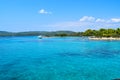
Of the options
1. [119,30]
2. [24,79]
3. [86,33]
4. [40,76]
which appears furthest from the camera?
[86,33]

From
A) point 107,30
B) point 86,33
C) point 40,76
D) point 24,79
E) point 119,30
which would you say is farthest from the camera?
point 86,33

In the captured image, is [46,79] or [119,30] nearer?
[46,79]

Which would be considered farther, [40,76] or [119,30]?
[119,30]

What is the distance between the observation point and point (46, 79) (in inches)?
755

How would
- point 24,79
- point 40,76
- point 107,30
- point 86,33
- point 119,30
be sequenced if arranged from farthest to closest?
point 86,33 → point 107,30 → point 119,30 → point 40,76 → point 24,79

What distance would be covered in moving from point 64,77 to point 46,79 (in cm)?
193

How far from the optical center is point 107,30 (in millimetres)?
146125

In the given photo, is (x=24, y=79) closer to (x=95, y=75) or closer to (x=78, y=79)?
(x=78, y=79)

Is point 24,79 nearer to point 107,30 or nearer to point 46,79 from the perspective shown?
point 46,79

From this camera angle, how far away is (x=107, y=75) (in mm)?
20797

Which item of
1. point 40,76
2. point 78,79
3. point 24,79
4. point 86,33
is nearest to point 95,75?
point 78,79

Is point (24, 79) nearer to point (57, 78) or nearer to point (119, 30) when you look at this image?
point (57, 78)

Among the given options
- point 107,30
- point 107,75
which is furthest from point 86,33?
point 107,75

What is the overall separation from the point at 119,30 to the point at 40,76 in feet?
400
